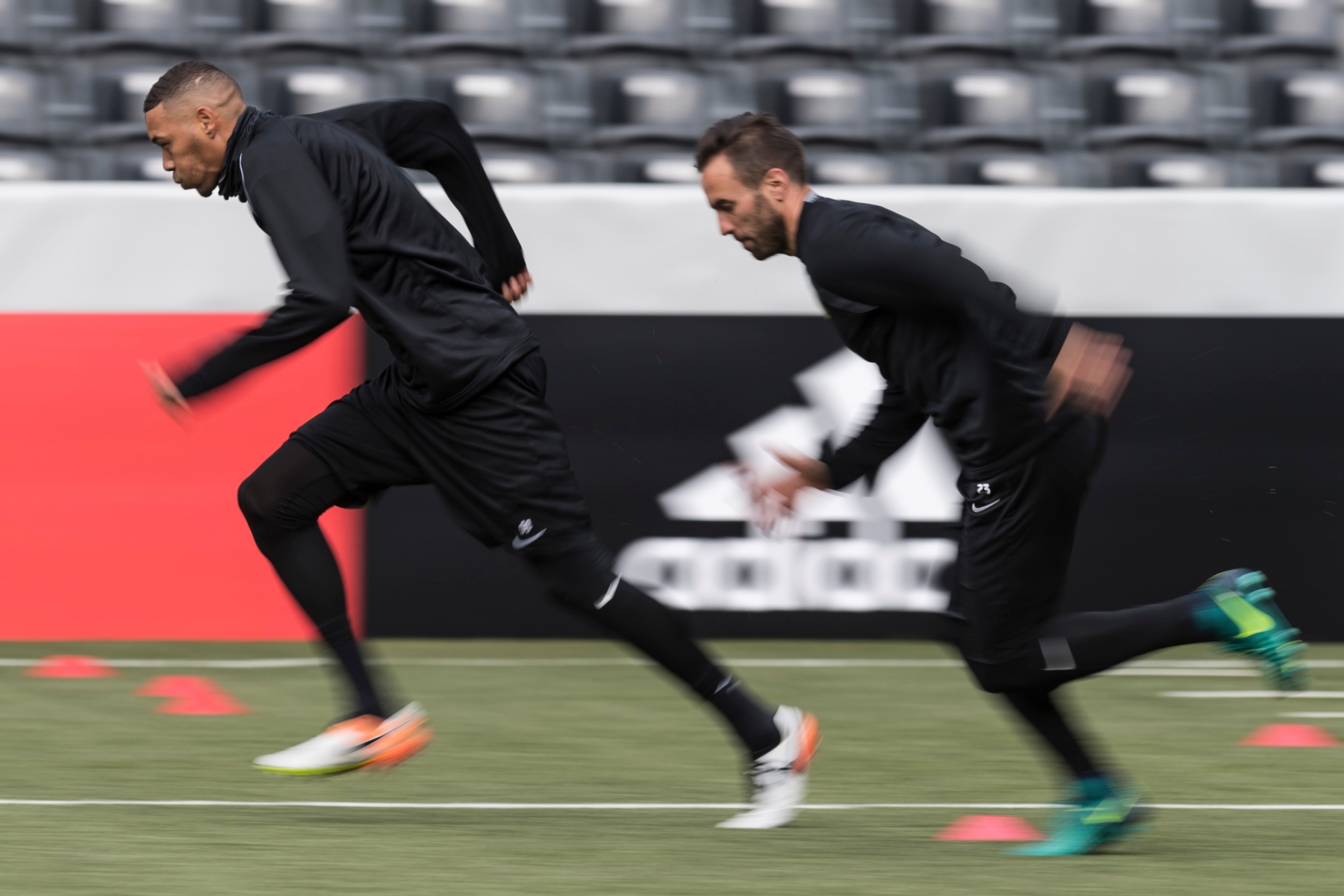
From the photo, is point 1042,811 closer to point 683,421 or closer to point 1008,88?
point 683,421

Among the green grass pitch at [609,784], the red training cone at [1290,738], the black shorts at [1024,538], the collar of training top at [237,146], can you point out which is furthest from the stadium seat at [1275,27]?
the collar of training top at [237,146]

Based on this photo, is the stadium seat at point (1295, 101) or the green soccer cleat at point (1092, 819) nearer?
the green soccer cleat at point (1092, 819)

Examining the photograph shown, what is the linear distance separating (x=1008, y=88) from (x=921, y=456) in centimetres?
336

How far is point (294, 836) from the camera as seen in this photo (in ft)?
13.5

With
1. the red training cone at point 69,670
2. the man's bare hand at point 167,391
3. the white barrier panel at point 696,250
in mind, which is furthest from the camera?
the white barrier panel at point 696,250

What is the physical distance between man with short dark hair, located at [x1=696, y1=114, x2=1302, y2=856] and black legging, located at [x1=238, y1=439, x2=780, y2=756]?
59 centimetres

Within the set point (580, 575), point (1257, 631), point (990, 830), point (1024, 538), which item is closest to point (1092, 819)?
point (990, 830)

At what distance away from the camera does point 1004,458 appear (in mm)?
3828

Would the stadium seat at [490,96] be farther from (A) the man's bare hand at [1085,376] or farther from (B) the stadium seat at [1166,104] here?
(A) the man's bare hand at [1085,376]

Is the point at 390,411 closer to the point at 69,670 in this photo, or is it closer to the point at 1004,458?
the point at 1004,458

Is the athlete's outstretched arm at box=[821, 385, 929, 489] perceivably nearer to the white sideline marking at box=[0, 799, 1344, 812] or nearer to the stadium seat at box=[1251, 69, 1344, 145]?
the white sideline marking at box=[0, 799, 1344, 812]

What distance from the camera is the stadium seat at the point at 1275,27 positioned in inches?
389

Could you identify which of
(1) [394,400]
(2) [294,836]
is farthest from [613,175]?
(2) [294,836]

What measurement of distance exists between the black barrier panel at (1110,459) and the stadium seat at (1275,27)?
3279 millimetres
